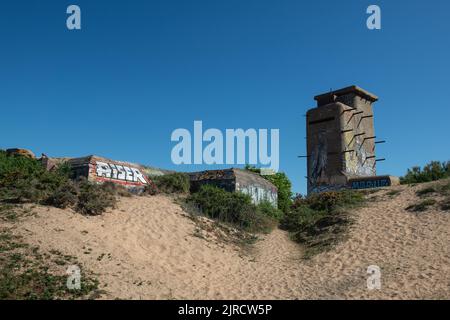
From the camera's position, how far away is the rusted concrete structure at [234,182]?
21359 millimetres

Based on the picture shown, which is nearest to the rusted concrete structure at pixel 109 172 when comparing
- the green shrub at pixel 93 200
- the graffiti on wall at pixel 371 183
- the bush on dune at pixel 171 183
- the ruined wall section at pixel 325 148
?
the bush on dune at pixel 171 183

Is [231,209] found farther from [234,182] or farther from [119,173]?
[119,173]

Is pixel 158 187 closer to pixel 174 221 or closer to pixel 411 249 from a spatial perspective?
pixel 174 221

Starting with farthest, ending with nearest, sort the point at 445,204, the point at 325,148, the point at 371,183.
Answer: the point at 325,148 → the point at 371,183 → the point at 445,204

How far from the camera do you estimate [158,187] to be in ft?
66.0

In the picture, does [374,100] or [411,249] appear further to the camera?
[374,100]

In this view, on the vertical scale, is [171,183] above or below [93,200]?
above

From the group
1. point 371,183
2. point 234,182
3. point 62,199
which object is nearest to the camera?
point 62,199

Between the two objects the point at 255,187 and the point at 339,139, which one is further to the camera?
the point at 339,139

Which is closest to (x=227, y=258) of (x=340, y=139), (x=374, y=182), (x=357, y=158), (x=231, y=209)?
(x=231, y=209)

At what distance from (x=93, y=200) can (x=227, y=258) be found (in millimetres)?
5436

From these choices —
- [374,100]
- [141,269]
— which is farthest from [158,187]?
[374,100]

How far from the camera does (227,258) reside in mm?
14188
